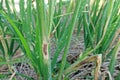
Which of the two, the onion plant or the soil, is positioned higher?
the onion plant

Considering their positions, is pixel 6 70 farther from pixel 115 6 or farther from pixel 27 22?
pixel 115 6

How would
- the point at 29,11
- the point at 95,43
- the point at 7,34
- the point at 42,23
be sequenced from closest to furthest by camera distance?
1. the point at 42,23
2. the point at 29,11
3. the point at 95,43
4. the point at 7,34

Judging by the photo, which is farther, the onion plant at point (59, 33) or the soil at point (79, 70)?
the soil at point (79, 70)

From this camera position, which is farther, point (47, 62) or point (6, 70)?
point (6, 70)

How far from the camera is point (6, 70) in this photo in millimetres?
864

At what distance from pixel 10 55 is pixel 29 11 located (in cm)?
25

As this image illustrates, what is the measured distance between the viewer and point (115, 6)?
2.57 feet

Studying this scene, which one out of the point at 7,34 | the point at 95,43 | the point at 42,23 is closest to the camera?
the point at 42,23

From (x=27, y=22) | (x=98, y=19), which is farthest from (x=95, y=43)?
(x=27, y=22)

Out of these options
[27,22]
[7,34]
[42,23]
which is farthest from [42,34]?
[7,34]

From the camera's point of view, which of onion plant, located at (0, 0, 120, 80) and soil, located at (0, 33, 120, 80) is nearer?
onion plant, located at (0, 0, 120, 80)

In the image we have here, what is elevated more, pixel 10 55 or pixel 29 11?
pixel 29 11

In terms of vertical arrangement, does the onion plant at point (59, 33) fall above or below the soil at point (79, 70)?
above

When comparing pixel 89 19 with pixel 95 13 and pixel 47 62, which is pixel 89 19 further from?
pixel 47 62
